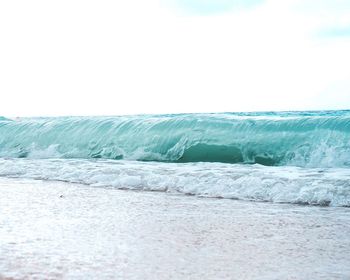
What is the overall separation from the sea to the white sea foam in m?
0.02

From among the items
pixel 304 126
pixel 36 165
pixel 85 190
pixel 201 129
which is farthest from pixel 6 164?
pixel 304 126

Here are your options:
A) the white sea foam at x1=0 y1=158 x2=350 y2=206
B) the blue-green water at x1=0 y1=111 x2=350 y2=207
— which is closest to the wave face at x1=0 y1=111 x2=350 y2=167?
the blue-green water at x1=0 y1=111 x2=350 y2=207

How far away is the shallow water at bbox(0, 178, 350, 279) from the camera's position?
2.60m

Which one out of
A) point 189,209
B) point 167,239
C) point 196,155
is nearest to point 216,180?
point 189,209

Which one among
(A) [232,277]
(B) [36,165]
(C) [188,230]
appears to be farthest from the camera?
(B) [36,165]

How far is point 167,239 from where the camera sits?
10.9 feet

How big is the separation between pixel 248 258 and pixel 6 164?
653cm

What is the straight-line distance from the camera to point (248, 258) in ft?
9.37

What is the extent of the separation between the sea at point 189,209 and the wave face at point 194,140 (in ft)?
0.14

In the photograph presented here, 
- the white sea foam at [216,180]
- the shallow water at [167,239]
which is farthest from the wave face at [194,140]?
the shallow water at [167,239]

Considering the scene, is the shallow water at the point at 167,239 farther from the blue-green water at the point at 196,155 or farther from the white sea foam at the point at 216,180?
the blue-green water at the point at 196,155

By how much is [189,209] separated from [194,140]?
224 inches

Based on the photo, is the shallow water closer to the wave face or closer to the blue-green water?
the blue-green water

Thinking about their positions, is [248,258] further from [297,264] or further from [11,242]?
[11,242]
